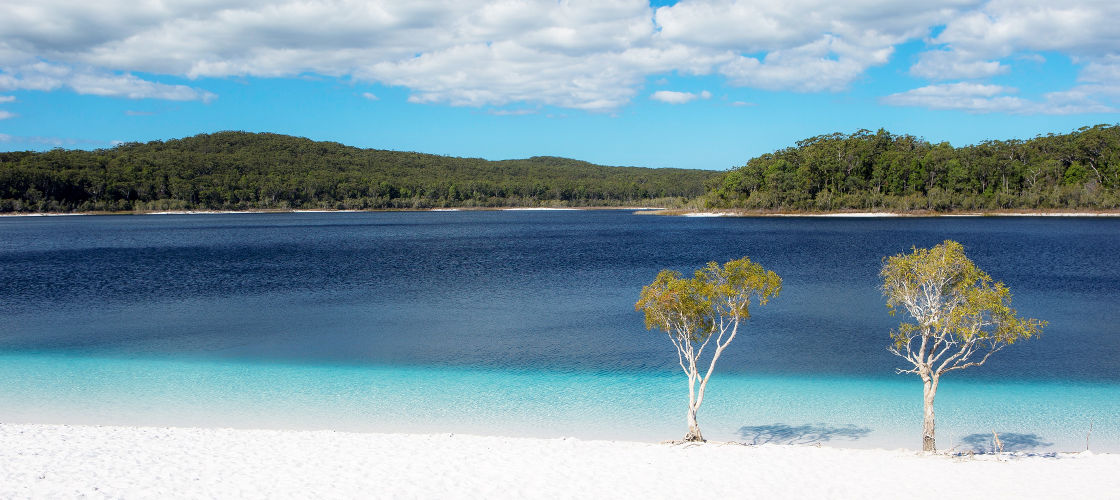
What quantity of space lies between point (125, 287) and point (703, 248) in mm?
41113

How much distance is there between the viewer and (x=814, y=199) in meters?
130

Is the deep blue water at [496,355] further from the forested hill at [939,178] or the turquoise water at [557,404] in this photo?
the forested hill at [939,178]

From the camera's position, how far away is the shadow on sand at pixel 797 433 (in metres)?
12.7

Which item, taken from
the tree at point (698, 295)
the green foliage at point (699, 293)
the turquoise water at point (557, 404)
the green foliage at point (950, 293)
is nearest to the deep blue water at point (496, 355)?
the turquoise water at point (557, 404)

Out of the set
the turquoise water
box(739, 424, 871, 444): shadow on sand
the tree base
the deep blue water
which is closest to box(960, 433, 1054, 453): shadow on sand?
the turquoise water

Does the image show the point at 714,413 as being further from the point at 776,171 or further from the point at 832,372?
the point at 776,171

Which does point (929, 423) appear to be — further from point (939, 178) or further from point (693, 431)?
point (939, 178)

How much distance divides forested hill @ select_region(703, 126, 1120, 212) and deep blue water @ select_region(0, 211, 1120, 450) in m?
87.7

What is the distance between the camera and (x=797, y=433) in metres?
13.1

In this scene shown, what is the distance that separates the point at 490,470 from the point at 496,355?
1001cm

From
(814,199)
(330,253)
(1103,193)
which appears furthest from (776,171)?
(330,253)

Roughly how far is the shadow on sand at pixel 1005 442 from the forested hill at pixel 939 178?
120 m

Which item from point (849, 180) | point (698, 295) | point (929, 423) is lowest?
point (929, 423)

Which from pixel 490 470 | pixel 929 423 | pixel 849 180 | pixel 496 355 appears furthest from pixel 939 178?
pixel 490 470
